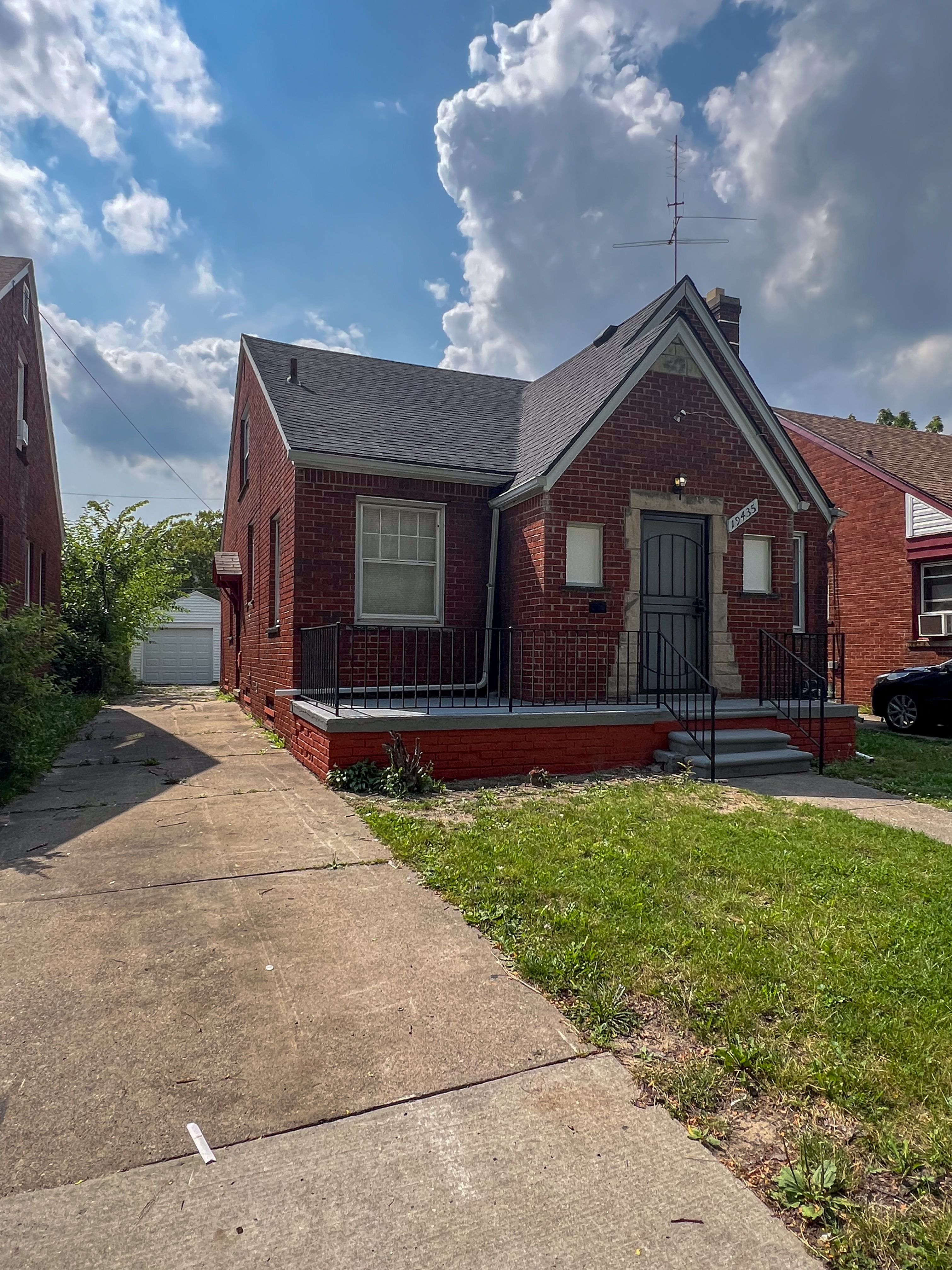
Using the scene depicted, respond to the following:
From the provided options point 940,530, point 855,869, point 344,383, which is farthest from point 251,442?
point 940,530

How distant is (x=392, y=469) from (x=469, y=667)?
9.31 ft

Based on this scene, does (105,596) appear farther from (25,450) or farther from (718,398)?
(718,398)

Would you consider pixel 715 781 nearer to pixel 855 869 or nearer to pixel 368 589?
pixel 855 869

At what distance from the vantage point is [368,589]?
9.73 metres

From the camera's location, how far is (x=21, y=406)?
13891mm

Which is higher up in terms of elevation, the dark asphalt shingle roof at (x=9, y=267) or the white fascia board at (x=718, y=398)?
the dark asphalt shingle roof at (x=9, y=267)

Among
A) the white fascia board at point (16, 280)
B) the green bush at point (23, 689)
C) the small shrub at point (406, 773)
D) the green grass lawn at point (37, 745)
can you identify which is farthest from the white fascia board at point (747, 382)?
the white fascia board at point (16, 280)

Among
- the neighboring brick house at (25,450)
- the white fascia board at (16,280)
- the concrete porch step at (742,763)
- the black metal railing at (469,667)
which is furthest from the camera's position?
the neighboring brick house at (25,450)

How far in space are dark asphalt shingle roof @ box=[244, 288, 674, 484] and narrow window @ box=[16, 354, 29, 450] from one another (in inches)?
177

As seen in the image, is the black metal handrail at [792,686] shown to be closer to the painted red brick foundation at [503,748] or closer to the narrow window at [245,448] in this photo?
the painted red brick foundation at [503,748]

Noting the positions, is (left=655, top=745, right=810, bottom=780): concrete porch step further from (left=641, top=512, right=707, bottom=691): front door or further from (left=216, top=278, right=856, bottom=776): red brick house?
(left=641, top=512, right=707, bottom=691): front door

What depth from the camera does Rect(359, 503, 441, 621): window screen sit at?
974cm

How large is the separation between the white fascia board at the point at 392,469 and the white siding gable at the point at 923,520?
10.8m

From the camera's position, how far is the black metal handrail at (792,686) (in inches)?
347
